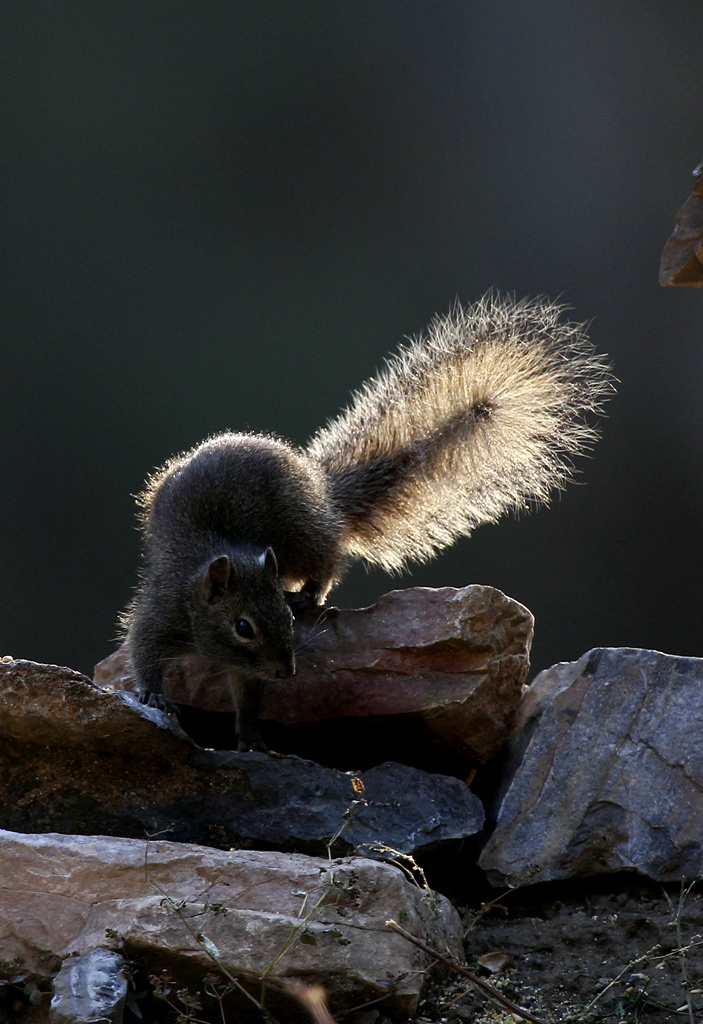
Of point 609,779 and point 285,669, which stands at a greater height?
point 285,669

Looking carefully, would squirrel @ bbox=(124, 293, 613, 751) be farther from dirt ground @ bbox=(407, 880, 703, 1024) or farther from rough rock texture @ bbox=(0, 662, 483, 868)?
dirt ground @ bbox=(407, 880, 703, 1024)

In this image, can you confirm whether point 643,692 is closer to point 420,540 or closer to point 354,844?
point 354,844

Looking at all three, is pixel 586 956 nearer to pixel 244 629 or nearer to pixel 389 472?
pixel 244 629

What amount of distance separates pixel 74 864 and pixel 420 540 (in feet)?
5.46

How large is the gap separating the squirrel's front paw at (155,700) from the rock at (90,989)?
100 centimetres

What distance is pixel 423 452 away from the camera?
10.5 ft

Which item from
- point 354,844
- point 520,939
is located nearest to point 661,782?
point 520,939

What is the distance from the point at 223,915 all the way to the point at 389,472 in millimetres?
1715

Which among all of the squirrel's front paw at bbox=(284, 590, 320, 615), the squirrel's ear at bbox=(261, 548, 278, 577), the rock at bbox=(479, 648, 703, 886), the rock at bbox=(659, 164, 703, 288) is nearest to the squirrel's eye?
the squirrel's ear at bbox=(261, 548, 278, 577)

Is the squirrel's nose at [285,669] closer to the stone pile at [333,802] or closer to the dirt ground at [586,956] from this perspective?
the stone pile at [333,802]

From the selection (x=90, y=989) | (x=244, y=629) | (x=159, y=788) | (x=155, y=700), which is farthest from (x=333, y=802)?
(x=90, y=989)

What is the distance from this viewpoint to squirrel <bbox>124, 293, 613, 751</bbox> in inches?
115

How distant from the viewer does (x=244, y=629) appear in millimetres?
2604

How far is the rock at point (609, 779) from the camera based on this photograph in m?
2.29
